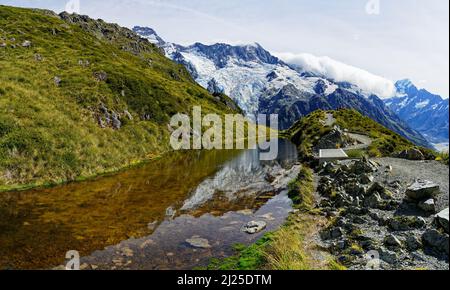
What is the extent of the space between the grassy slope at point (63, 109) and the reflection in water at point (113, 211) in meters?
4.66

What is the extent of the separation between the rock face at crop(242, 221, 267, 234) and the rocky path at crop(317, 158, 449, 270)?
536 cm

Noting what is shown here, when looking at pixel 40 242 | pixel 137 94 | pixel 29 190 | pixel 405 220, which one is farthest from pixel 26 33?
pixel 405 220

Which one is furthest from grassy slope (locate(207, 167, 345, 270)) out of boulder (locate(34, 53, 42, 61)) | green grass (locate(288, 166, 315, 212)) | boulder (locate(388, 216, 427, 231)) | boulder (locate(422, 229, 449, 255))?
boulder (locate(34, 53, 42, 61))

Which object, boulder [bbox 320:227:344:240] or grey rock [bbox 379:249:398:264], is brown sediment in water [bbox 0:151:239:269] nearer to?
boulder [bbox 320:227:344:240]

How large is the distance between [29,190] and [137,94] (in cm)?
5350

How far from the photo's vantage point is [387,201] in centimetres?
2655

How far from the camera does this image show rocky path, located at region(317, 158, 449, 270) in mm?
17609

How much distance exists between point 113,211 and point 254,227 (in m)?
13.4

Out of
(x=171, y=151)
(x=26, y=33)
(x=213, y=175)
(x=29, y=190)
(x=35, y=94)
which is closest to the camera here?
(x=29, y=190)

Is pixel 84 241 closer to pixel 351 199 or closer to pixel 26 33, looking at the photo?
pixel 351 199

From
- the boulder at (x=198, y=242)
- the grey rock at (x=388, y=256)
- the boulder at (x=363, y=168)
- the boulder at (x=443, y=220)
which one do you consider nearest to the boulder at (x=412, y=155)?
the boulder at (x=363, y=168)

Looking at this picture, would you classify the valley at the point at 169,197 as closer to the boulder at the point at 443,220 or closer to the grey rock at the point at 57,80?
the boulder at the point at 443,220
